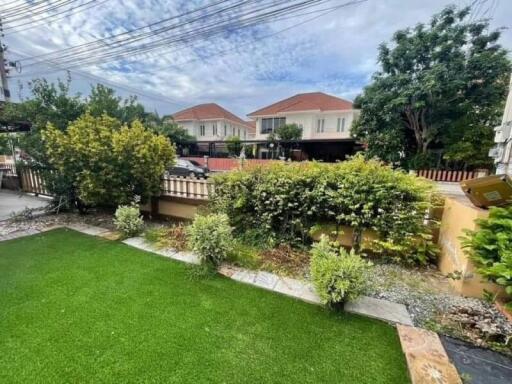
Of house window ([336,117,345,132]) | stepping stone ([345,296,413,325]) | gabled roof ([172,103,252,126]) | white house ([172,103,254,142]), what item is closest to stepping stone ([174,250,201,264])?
stepping stone ([345,296,413,325])

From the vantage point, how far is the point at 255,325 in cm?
230

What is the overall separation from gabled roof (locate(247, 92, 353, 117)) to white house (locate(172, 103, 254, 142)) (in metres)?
5.63

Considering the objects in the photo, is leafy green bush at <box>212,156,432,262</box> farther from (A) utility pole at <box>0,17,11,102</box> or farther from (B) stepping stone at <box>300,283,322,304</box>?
(A) utility pole at <box>0,17,11,102</box>

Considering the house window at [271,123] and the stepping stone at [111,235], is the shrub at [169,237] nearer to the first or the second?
the stepping stone at [111,235]

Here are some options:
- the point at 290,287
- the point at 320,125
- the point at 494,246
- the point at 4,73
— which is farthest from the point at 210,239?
the point at 320,125

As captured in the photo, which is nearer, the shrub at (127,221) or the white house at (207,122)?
the shrub at (127,221)

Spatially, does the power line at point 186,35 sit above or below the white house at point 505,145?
above

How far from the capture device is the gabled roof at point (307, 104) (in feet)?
81.7

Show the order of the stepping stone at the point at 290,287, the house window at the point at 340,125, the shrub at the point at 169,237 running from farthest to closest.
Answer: the house window at the point at 340,125 → the shrub at the point at 169,237 → the stepping stone at the point at 290,287

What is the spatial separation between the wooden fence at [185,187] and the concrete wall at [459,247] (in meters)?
4.06

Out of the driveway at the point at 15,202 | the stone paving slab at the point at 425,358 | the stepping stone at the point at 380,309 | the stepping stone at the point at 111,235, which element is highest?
the stone paving slab at the point at 425,358

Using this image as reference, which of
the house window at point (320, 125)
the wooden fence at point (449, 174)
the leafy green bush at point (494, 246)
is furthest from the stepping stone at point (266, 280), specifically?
the house window at point (320, 125)

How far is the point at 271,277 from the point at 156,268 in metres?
1.61

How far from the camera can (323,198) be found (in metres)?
3.73
